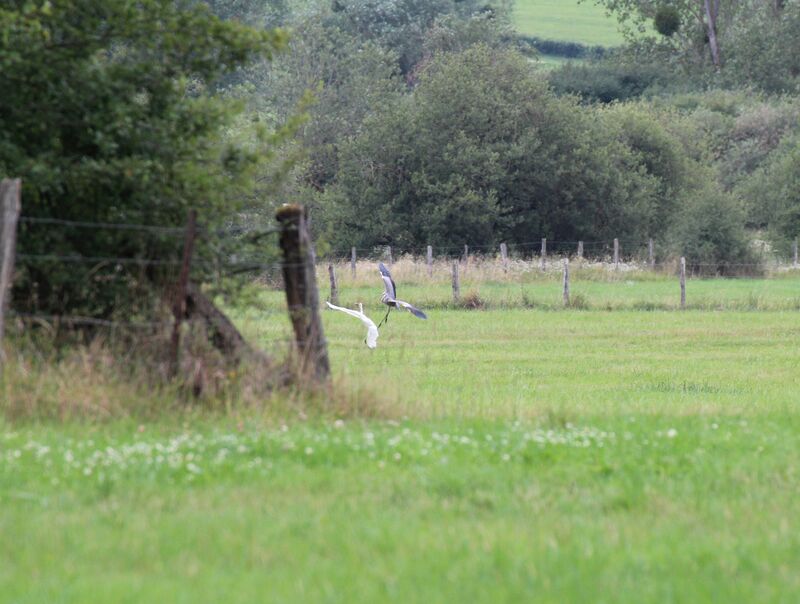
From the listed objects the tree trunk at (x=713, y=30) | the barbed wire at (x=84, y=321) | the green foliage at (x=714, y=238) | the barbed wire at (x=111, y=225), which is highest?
the tree trunk at (x=713, y=30)

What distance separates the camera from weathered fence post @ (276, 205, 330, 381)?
11.4m

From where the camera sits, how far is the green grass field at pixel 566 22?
472 feet

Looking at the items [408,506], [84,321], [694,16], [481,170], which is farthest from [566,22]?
[408,506]

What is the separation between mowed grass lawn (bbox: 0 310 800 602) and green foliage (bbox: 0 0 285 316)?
4.41 feet

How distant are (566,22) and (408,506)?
150 meters

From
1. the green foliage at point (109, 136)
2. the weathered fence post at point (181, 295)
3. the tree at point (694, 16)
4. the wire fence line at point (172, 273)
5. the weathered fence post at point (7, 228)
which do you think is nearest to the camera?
the weathered fence post at point (7, 228)

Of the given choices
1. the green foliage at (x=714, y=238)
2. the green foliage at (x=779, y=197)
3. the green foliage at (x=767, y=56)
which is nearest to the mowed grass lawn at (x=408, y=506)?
the green foliage at (x=714, y=238)

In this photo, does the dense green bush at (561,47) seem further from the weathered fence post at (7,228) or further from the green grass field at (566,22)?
the weathered fence post at (7,228)

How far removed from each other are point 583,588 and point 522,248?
5367cm

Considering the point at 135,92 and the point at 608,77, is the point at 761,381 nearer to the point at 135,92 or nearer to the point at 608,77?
the point at 135,92

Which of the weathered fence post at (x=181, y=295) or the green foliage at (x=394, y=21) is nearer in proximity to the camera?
the weathered fence post at (x=181, y=295)

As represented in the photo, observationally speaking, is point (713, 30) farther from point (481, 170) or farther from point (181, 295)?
point (181, 295)

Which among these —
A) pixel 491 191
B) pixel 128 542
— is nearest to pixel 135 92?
pixel 128 542

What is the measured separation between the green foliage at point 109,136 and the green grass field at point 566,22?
426ft
